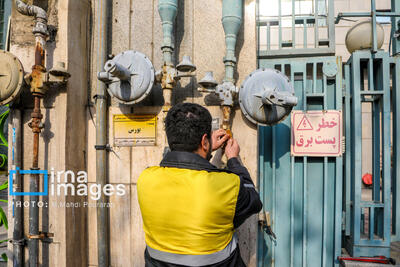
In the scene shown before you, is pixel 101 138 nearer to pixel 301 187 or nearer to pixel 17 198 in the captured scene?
pixel 17 198

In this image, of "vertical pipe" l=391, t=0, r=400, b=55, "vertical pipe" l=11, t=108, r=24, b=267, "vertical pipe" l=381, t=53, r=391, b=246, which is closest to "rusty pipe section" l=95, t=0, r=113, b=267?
"vertical pipe" l=11, t=108, r=24, b=267

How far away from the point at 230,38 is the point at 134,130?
1561mm

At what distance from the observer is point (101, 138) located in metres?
2.87

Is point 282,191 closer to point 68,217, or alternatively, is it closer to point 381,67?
point 381,67

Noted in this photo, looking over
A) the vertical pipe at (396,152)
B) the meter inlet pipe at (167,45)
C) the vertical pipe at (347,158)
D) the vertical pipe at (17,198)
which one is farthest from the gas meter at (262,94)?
the vertical pipe at (17,198)

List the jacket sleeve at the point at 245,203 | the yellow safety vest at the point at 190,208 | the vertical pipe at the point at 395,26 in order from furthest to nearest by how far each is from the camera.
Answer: the vertical pipe at the point at 395,26 → the jacket sleeve at the point at 245,203 → the yellow safety vest at the point at 190,208

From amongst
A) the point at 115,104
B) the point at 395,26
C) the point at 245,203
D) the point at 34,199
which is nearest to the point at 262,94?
the point at 245,203

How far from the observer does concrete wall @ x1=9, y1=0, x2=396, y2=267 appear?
277 cm

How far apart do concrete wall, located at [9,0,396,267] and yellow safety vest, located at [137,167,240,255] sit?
4.00 feet

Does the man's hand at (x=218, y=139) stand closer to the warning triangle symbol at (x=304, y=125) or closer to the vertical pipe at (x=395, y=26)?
the warning triangle symbol at (x=304, y=125)

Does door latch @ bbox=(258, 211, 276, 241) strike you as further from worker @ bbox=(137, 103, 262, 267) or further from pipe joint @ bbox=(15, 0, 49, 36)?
pipe joint @ bbox=(15, 0, 49, 36)

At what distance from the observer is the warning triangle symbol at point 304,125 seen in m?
2.97

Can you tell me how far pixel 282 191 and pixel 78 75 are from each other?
2959mm

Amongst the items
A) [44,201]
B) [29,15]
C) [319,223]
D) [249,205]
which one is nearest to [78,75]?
[29,15]
